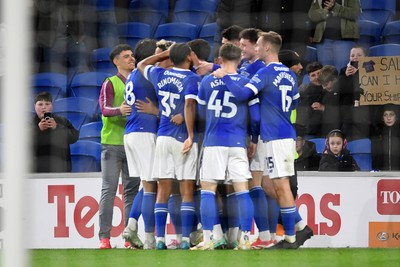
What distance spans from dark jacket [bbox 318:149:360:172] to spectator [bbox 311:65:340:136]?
161 millimetres

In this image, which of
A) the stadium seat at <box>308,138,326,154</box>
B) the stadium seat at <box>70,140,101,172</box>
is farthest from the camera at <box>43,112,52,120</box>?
the stadium seat at <box>308,138,326,154</box>

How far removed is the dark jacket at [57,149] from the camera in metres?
6.00

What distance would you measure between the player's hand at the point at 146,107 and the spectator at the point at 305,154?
2.94 ft

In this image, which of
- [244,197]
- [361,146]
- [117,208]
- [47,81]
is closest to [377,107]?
[361,146]

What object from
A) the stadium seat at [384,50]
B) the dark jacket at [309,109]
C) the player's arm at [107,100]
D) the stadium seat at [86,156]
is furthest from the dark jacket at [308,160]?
the stadium seat at [86,156]

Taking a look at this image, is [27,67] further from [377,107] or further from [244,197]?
[377,107]

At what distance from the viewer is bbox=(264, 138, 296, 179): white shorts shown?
16.9 ft

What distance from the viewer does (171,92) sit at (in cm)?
535

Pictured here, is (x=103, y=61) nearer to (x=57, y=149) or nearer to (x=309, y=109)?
(x=57, y=149)

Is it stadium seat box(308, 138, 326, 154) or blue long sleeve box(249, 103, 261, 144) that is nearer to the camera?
blue long sleeve box(249, 103, 261, 144)

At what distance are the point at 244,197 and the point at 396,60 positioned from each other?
1.32m

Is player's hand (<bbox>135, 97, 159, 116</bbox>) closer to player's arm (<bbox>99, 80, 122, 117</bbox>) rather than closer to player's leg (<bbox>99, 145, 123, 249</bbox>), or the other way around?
player's arm (<bbox>99, 80, 122, 117</bbox>)

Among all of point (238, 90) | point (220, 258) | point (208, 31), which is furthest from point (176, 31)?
point (220, 258)

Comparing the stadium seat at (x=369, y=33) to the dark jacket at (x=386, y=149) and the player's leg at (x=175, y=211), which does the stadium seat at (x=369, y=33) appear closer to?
the dark jacket at (x=386, y=149)
